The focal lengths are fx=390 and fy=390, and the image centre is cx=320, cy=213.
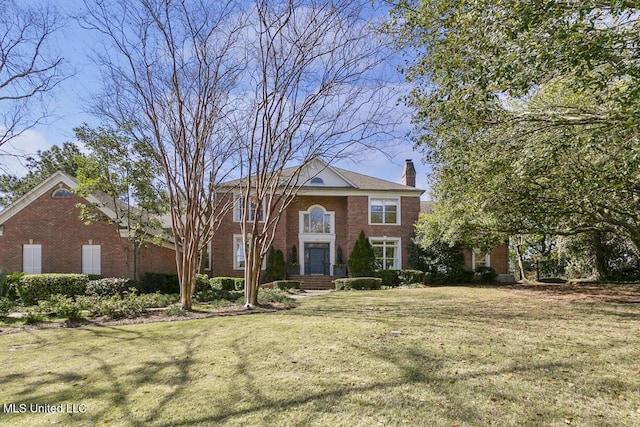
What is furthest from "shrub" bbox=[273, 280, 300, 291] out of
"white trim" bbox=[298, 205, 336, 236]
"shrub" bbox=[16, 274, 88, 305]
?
"shrub" bbox=[16, 274, 88, 305]

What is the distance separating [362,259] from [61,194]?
16.1 meters

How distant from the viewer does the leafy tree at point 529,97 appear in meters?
5.59

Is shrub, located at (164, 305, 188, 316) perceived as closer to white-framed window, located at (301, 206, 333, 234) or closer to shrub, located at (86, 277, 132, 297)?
shrub, located at (86, 277, 132, 297)

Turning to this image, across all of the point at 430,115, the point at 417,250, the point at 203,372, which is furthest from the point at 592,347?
the point at 417,250

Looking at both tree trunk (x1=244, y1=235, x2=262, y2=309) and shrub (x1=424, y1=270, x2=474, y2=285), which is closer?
tree trunk (x1=244, y1=235, x2=262, y2=309)

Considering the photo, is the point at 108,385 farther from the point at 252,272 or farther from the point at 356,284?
the point at 356,284

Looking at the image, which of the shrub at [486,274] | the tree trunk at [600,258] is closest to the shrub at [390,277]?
the shrub at [486,274]

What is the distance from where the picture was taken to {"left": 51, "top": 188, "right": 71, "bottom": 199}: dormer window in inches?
762

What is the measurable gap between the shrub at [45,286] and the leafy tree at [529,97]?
14316mm

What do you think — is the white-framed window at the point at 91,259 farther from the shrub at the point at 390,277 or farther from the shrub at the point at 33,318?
the shrub at the point at 390,277

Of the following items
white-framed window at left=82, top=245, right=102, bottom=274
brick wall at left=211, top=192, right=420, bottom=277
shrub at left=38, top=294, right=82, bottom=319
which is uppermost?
brick wall at left=211, top=192, right=420, bottom=277

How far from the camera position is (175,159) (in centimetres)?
1191

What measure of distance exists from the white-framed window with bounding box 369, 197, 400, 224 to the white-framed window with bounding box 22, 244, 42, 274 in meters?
17.9

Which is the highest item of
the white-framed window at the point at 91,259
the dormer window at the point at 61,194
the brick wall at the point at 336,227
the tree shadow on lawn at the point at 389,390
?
the dormer window at the point at 61,194
